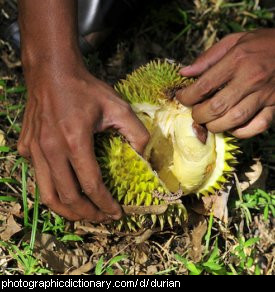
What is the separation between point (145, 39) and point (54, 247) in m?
1.05

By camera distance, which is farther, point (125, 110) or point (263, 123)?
point (263, 123)

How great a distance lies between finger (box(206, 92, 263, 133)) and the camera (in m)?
1.45

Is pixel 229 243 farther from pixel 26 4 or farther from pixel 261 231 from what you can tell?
pixel 26 4

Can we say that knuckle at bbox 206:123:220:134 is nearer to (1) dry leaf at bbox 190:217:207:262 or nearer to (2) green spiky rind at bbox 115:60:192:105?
(2) green spiky rind at bbox 115:60:192:105

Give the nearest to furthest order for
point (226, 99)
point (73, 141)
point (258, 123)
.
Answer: point (73, 141), point (226, 99), point (258, 123)

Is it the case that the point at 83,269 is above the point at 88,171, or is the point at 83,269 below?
below

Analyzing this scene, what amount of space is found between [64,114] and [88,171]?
0.16 metres

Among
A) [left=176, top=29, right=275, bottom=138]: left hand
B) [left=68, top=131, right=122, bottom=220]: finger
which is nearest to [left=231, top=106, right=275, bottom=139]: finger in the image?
[left=176, top=29, right=275, bottom=138]: left hand

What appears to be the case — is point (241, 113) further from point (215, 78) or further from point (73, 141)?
point (73, 141)

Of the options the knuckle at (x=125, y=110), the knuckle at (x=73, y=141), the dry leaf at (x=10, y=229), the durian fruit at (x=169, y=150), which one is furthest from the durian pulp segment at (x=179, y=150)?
the dry leaf at (x=10, y=229)

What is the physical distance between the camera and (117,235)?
1.71 meters

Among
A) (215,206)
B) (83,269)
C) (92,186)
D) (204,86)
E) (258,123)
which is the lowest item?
(83,269)

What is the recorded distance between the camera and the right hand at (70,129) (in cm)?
132

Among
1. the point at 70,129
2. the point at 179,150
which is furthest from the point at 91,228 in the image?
the point at 70,129
